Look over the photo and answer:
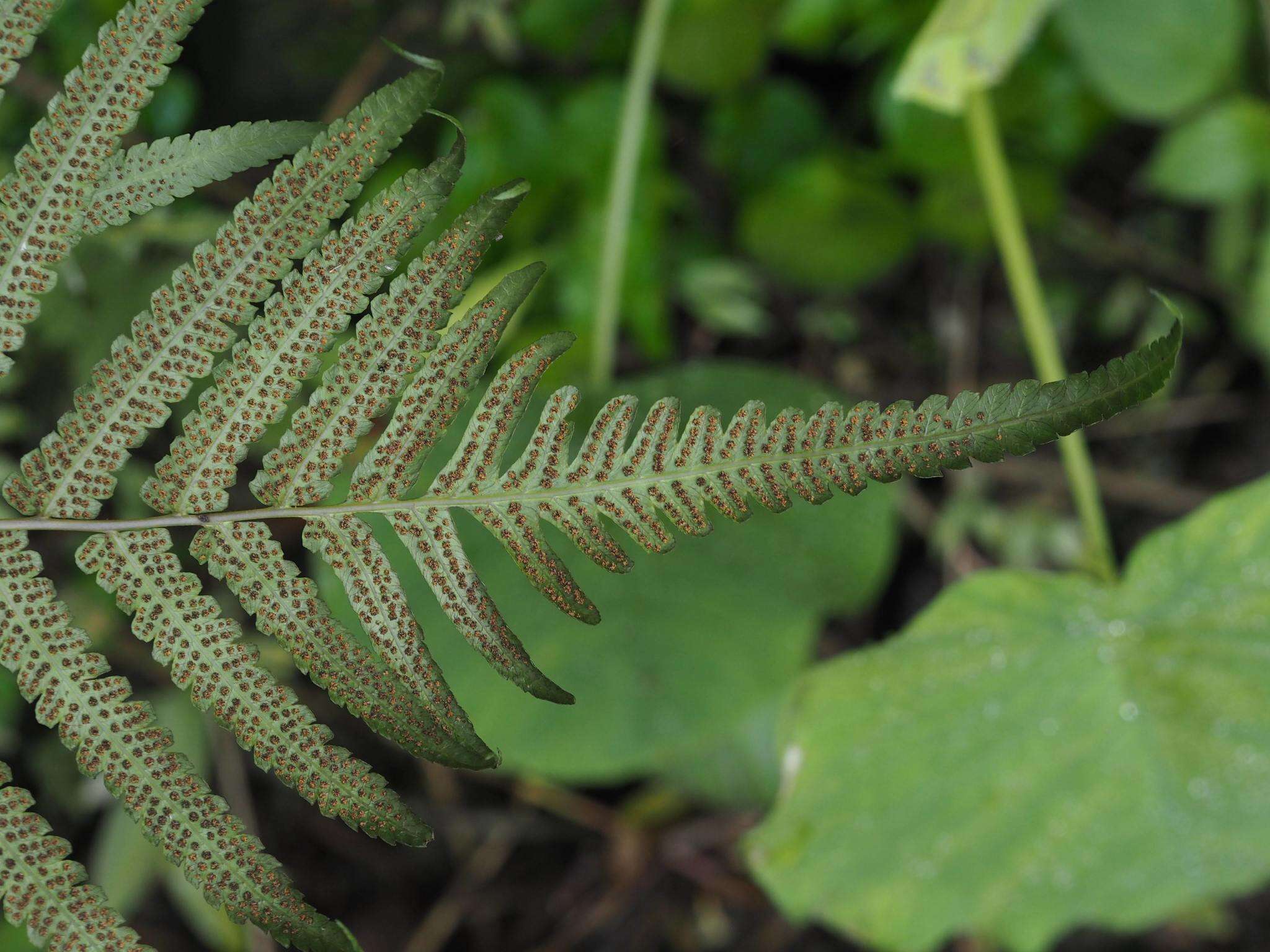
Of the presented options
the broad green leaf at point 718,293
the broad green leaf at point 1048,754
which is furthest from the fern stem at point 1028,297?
the broad green leaf at point 718,293

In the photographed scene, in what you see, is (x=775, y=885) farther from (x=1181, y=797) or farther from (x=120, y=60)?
(x=120, y=60)

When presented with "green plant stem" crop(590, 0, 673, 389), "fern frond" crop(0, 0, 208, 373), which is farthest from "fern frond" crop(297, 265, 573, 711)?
"green plant stem" crop(590, 0, 673, 389)

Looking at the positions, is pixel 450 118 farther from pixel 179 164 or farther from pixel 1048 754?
pixel 1048 754

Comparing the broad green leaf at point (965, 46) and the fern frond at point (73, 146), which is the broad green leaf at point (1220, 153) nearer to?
the broad green leaf at point (965, 46)

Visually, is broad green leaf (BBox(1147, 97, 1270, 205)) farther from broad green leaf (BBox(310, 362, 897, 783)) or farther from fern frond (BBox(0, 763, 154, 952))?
fern frond (BBox(0, 763, 154, 952))

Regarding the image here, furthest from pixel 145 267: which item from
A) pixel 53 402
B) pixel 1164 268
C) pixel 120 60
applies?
pixel 1164 268

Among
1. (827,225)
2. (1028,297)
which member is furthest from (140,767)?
(827,225)
